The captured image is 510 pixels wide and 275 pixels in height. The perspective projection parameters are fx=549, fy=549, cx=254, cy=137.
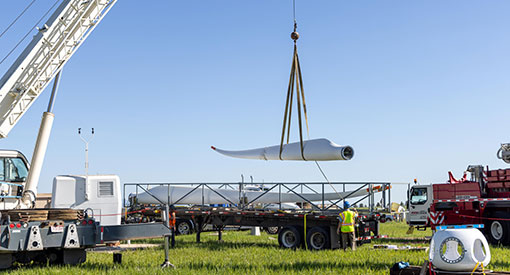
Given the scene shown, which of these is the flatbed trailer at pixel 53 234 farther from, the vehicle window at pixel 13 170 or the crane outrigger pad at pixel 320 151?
the crane outrigger pad at pixel 320 151

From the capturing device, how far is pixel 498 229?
64.4 feet

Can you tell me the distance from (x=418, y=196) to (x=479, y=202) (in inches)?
187

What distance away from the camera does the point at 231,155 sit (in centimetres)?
2381

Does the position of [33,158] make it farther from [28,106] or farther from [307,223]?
[307,223]

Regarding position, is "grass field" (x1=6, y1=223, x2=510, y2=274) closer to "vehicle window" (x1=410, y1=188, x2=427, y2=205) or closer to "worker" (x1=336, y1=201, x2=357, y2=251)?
"worker" (x1=336, y1=201, x2=357, y2=251)

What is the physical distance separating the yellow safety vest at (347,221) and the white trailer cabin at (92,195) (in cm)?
702

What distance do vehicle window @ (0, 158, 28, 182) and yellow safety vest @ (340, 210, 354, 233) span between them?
9.08 m

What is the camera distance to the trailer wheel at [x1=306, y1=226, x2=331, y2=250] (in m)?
17.3

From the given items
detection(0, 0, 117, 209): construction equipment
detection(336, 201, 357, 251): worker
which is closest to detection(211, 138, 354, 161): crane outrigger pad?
detection(336, 201, 357, 251): worker

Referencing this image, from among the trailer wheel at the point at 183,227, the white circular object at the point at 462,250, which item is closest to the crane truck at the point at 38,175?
the white circular object at the point at 462,250

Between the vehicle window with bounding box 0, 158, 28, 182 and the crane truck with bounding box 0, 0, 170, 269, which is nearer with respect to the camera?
the crane truck with bounding box 0, 0, 170, 269

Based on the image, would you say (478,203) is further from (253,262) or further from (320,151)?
(253,262)

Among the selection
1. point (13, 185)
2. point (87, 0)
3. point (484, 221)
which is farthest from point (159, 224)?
point (484, 221)

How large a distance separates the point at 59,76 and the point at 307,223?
8927 mm
